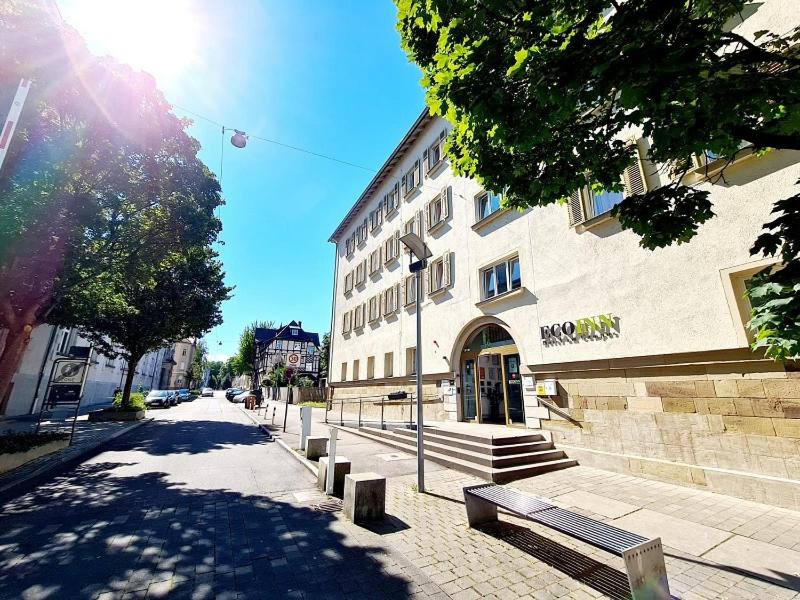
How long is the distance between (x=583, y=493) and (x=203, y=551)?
6113 millimetres

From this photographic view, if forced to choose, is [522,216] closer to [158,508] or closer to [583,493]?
[583,493]

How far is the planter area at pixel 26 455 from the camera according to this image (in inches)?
296

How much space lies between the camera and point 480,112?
3.50 meters

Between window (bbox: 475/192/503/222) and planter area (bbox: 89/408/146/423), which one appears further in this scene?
planter area (bbox: 89/408/146/423)

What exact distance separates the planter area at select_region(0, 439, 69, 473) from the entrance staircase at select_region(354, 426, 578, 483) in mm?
9541

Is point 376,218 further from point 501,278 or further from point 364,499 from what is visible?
point 364,499

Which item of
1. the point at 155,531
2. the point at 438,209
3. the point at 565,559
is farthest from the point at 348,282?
the point at 565,559

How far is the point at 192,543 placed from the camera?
428 centimetres

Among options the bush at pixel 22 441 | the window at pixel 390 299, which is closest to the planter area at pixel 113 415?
the bush at pixel 22 441

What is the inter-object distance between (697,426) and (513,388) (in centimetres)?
497

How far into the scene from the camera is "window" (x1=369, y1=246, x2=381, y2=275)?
70.5ft

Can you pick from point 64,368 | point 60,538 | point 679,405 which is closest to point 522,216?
point 679,405

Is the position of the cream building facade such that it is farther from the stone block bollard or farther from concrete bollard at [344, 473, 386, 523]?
concrete bollard at [344, 473, 386, 523]

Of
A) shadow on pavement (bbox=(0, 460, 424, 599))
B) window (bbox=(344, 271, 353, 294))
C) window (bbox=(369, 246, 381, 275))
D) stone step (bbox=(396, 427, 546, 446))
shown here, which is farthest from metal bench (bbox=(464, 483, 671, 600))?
window (bbox=(344, 271, 353, 294))
